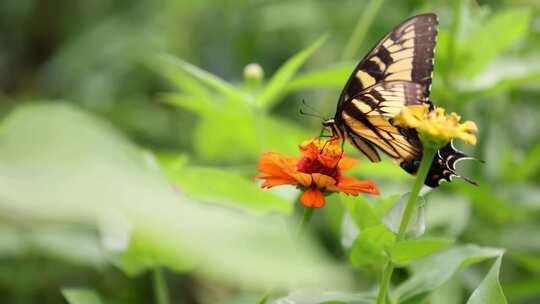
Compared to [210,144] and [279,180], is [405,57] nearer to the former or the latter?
[279,180]

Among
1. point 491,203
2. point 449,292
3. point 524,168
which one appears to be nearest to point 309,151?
point 449,292

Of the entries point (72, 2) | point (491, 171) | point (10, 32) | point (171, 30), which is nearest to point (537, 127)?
point (491, 171)

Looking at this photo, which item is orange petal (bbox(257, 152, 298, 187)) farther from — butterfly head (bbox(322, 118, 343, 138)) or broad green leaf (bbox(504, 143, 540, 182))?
broad green leaf (bbox(504, 143, 540, 182))

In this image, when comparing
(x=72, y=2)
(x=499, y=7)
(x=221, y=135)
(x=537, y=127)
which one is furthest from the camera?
(x=72, y=2)

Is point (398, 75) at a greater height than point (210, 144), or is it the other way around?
point (210, 144)

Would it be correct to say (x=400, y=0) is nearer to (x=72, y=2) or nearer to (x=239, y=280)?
(x=72, y=2)

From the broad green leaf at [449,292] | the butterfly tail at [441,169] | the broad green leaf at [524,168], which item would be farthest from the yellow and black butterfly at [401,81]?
the broad green leaf at [524,168]

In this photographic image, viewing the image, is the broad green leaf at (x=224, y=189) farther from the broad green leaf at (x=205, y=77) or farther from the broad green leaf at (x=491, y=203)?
the broad green leaf at (x=491, y=203)
